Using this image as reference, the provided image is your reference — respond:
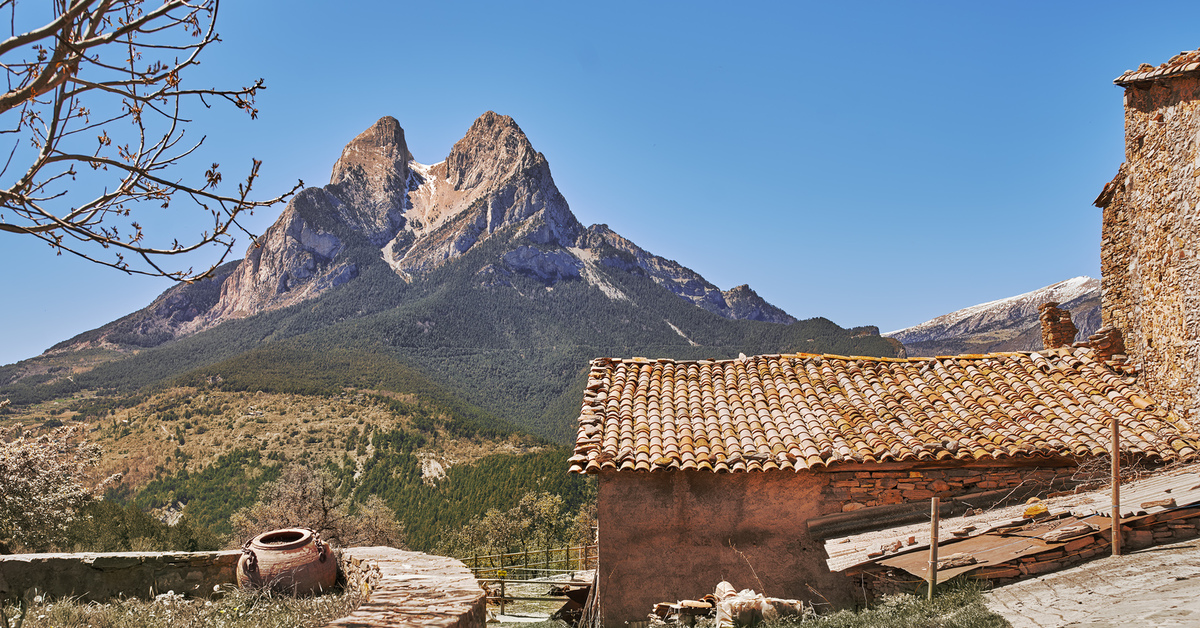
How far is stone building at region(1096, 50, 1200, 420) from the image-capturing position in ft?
29.4

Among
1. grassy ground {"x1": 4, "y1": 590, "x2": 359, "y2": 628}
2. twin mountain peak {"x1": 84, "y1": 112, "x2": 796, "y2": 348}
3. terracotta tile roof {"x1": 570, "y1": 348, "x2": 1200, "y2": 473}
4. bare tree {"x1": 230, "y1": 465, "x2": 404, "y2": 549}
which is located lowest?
bare tree {"x1": 230, "y1": 465, "x2": 404, "y2": 549}

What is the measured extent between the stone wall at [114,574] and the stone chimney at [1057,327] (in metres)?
13.9

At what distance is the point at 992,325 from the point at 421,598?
114 m

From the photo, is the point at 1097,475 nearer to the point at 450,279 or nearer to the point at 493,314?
the point at 493,314

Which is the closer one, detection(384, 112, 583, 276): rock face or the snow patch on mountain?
the snow patch on mountain

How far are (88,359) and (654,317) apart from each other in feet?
301

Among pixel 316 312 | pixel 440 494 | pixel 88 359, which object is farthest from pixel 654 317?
pixel 88 359

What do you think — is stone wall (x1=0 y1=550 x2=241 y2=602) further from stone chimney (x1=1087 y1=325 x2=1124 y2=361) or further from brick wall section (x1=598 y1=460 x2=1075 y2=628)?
stone chimney (x1=1087 y1=325 x2=1124 y2=361)

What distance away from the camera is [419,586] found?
23.4ft

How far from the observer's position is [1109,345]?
11.0 m

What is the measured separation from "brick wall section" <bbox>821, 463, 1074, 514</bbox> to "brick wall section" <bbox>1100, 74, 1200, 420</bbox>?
2.17 m

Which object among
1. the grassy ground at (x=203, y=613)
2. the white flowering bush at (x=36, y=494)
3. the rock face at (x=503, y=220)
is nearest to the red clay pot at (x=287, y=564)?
the grassy ground at (x=203, y=613)

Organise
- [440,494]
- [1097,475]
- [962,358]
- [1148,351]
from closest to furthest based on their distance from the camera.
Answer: [1097,475]
[1148,351]
[962,358]
[440,494]

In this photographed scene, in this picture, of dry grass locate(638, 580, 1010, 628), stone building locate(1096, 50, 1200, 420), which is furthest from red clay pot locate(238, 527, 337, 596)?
stone building locate(1096, 50, 1200, 420)
